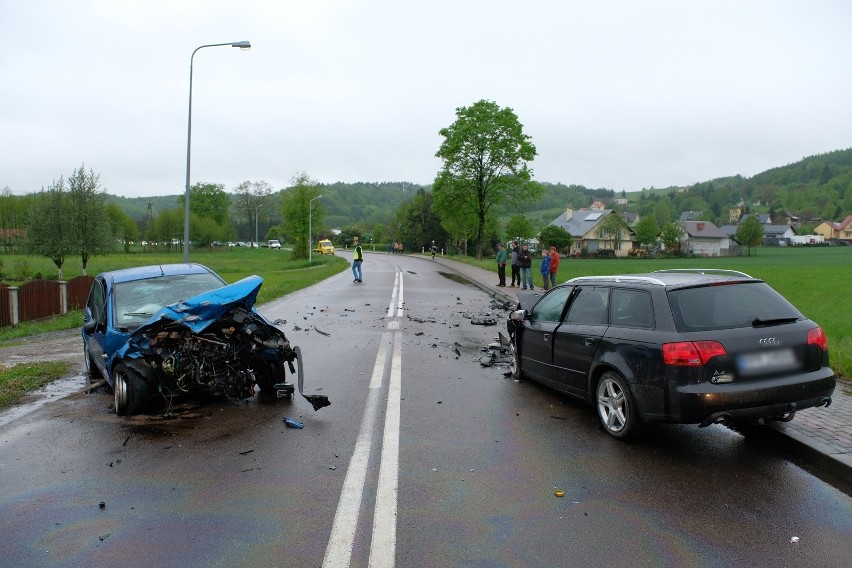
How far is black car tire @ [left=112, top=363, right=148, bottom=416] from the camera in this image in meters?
6.25

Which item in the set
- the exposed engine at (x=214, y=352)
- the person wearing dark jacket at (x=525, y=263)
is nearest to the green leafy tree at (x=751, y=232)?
the person wearing dark jacket at (x=525, y=263)

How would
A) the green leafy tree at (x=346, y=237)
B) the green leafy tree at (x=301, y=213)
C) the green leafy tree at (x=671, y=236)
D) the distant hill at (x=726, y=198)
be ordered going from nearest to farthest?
1. the green leafy tree at (x=301, y=213)
2. the green leafy tree at (x=671, y=236)
3. the green leafy tree at (x=346, y=237)
4. the distant hill at (x=726, y=198)

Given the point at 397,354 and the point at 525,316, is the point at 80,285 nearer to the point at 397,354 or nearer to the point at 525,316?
the point at 397,354

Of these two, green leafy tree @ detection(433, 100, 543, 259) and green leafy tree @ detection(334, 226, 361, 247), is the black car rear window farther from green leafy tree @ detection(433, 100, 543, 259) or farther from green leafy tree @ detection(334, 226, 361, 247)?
green leafy tree @ detection(334, 226, 361, 247)

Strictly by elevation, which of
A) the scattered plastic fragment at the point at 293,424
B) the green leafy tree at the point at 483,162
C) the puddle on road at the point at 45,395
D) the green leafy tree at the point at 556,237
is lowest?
the puddle on road at the point at 45,395

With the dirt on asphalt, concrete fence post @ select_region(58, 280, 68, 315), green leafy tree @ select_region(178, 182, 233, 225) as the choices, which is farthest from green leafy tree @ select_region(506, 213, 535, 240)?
the dirt on asphalt

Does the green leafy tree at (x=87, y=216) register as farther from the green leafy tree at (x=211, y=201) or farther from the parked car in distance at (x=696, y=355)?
the green leafy tree at (x=211, y=201)

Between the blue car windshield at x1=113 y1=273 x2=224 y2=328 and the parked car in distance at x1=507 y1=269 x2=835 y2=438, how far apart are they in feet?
15.9

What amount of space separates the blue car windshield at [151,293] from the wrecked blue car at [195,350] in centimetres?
3

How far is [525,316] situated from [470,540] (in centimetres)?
425

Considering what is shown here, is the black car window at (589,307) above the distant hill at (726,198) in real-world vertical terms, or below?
below

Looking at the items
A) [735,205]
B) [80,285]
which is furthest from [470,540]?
[735,205]

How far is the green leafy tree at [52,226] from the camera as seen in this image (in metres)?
38.5

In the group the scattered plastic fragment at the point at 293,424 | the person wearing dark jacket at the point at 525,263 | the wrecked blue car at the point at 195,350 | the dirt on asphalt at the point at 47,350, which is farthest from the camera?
the person wearing dark jacket at the point at 525,263
